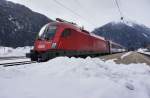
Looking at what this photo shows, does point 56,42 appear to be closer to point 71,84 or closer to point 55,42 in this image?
point 55,42

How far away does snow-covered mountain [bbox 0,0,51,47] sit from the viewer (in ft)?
378

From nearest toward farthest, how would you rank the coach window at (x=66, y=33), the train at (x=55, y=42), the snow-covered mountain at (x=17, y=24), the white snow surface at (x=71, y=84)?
the white snow surface at (x=71, y=84)
the train at (x=55, y=42)
the coach window at (x=66, y=33)
the snow-covered mountain at (x=17, y=24)

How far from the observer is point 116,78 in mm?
7645

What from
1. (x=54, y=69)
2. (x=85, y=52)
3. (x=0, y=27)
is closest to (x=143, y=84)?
(x=54, y=69)

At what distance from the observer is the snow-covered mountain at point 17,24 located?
378ft

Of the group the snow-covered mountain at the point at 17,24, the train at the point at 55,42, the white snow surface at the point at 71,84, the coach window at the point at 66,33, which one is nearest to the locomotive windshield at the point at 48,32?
the train at the point at 55,42

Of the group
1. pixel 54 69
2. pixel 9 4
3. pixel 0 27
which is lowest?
pixel 54 69

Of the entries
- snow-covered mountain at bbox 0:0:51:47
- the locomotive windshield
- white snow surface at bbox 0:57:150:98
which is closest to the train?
Answer: the locomotive windshield

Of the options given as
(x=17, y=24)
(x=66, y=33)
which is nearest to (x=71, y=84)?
(x=66, y=33)

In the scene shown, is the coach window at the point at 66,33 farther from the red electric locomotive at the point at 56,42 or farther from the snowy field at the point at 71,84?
the snowy field at the point at 71,84

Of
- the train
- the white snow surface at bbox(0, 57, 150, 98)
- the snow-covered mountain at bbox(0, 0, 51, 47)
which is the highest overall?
the snow-covered mountain at bbox(0, 0, 51, 47)

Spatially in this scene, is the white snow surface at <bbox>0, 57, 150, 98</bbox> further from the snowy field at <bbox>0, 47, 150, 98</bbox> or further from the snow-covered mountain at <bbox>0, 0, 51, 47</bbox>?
the snow-covered mountain at <bbox>0, 0, 51, 47</bbox>

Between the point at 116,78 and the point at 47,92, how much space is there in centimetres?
270

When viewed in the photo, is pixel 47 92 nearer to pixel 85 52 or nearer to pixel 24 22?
pixel 85 52
